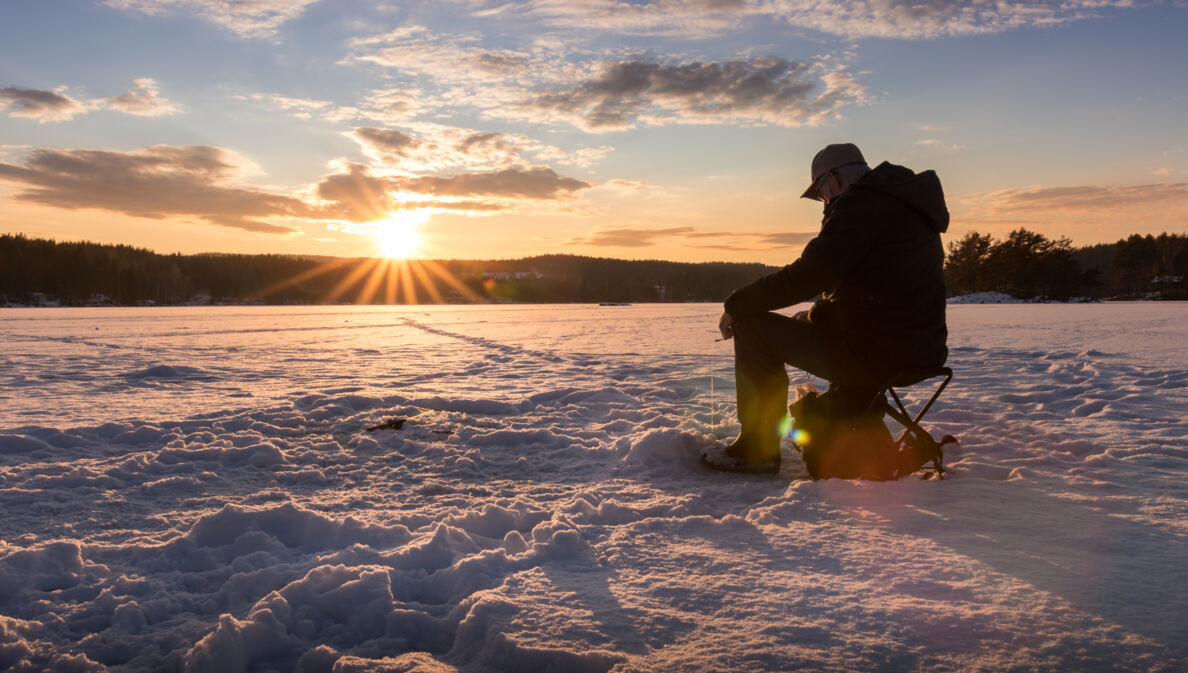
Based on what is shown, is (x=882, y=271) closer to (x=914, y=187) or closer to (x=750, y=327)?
(x=914, y=187)

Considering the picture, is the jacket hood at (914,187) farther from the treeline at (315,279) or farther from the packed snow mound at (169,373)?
the treeline at (315,279)

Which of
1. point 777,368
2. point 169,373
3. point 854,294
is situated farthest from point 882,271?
point 169,373

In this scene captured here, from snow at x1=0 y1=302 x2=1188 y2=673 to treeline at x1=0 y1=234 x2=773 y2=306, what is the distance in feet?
214

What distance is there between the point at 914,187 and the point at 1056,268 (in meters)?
85.1

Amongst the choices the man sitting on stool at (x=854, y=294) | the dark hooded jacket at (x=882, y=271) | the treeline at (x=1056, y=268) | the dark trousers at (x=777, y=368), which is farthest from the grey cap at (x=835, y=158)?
the treeline at (x=1056, y=268)

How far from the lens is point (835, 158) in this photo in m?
2.97

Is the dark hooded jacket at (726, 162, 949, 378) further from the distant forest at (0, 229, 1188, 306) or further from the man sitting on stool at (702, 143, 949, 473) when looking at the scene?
the distant forest at (0, 229, 1188, 306)

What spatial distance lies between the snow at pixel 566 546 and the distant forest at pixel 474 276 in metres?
40.6

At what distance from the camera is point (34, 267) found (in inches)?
3189

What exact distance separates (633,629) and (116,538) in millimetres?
2115

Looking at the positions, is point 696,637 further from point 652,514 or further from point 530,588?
point 652,514

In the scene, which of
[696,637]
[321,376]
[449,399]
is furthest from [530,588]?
[321,376]

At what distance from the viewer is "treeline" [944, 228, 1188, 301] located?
229ft

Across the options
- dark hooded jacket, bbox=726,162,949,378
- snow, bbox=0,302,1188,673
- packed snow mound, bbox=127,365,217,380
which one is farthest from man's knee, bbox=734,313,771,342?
packed snow mound, bbox=127,365,217,380
